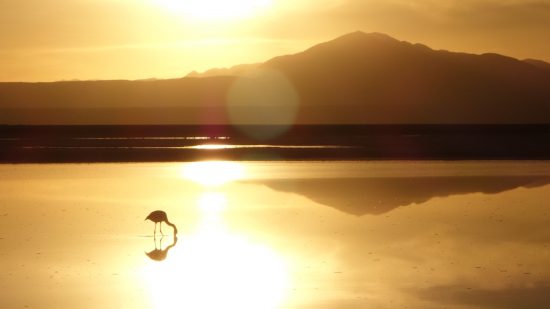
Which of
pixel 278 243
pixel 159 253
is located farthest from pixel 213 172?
pixel 159 253

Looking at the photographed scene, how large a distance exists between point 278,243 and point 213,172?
15.1 metres

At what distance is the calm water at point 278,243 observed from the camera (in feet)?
39.1

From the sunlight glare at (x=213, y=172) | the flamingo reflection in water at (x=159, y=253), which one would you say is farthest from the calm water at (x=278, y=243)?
the sunlight glare at (x=213, y=172)

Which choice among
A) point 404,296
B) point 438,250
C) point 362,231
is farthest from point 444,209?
point 404,296

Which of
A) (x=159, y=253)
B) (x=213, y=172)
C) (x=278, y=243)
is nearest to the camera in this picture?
(x=159, y=253)

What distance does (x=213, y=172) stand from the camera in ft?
100

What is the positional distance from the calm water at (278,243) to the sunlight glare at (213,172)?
34 cm

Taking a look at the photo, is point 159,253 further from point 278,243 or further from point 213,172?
point 213,172

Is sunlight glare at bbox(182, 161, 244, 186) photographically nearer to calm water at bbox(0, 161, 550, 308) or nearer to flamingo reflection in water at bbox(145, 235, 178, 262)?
calm water at bbox(0, 161, 550, 308)

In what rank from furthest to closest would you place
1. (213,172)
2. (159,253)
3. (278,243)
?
(213,172) → (278,243) → (159,253)

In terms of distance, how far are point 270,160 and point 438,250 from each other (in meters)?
22.1

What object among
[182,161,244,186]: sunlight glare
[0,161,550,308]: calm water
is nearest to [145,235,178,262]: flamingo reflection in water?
[0,161,550,308]: calm water

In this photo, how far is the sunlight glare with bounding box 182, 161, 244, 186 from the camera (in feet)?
89.8

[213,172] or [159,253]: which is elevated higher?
[213,172]
